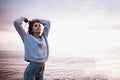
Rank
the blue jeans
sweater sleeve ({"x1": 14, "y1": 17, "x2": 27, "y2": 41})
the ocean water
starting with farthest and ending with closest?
the ocean water
sweater sleeve ({"x1": 14, "y1": 17, "x2": 27, "y2": 41})
the blue jeans

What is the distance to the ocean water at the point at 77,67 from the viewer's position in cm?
363

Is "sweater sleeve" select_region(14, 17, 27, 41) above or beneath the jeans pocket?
above

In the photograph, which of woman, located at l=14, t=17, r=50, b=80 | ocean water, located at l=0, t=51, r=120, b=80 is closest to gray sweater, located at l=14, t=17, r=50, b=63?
woman, located at l=14, t=17, r=50, b=80

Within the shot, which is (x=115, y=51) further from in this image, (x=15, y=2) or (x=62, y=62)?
(x=15, y=2)

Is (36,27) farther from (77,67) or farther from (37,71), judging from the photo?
(77,67)

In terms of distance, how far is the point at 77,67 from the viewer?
366cm

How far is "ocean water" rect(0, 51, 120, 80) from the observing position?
11.9 feet

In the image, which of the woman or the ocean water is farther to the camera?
the ocean water

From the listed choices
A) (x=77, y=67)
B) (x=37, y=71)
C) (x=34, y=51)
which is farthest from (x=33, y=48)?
(x=77, y=67)

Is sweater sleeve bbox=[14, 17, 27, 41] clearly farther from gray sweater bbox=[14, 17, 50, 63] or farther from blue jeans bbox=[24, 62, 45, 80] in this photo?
blue jeans bbox=[24, 62, 45, 80]

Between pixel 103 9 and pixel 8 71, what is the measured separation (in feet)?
4.57

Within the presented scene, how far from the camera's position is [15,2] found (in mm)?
3854

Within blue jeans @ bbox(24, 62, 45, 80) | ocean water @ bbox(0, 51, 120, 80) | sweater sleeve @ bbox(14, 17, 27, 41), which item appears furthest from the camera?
ocean water @ bbox(0, 51, 120, 80)

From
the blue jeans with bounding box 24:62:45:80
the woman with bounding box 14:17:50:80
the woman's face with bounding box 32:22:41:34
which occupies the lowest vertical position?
the blue jeans with bounding box 24:62:45:80
